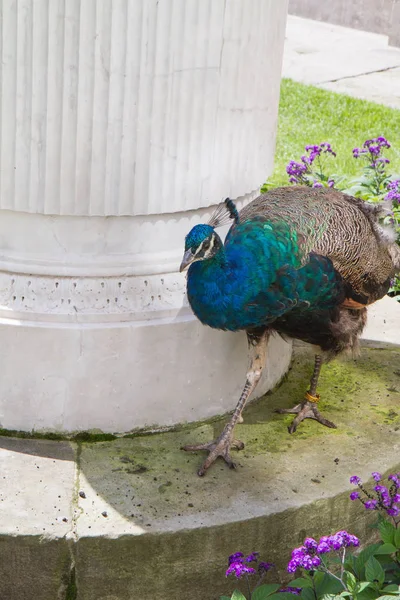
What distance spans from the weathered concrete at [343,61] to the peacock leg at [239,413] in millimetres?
5960

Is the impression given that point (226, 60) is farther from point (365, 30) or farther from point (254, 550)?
point (365, 30)

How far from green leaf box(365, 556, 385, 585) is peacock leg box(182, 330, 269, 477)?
0.78 meters

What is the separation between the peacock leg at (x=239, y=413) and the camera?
12.3 ft

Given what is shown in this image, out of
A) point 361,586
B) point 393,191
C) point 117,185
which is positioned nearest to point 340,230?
point 117,185

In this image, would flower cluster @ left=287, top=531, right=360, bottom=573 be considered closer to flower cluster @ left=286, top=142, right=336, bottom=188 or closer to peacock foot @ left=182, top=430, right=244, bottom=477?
peacock foot @ left=182, top=430, right=244, bottom=477

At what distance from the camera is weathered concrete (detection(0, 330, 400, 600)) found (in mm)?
3354

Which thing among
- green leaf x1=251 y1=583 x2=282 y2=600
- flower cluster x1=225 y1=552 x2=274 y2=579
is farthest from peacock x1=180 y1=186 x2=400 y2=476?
green leaf x1=251 y1=583 x2=282 y2=600

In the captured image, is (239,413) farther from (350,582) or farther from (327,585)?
(350,582)

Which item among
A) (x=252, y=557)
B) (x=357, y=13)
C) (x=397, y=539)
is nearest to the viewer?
(x=252, y=557)

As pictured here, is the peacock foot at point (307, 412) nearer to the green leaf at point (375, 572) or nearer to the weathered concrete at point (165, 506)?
the weathered concrete at point (165, 506)

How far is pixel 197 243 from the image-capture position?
3.48 metres

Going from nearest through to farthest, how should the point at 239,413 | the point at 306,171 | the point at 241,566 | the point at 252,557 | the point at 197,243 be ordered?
the point at 241,566 < the point at 252,557 < the point at 197,243 < the point at 239,413 < the point at 306,171

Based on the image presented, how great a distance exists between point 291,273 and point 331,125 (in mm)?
5206

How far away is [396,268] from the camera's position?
14.1 feet
